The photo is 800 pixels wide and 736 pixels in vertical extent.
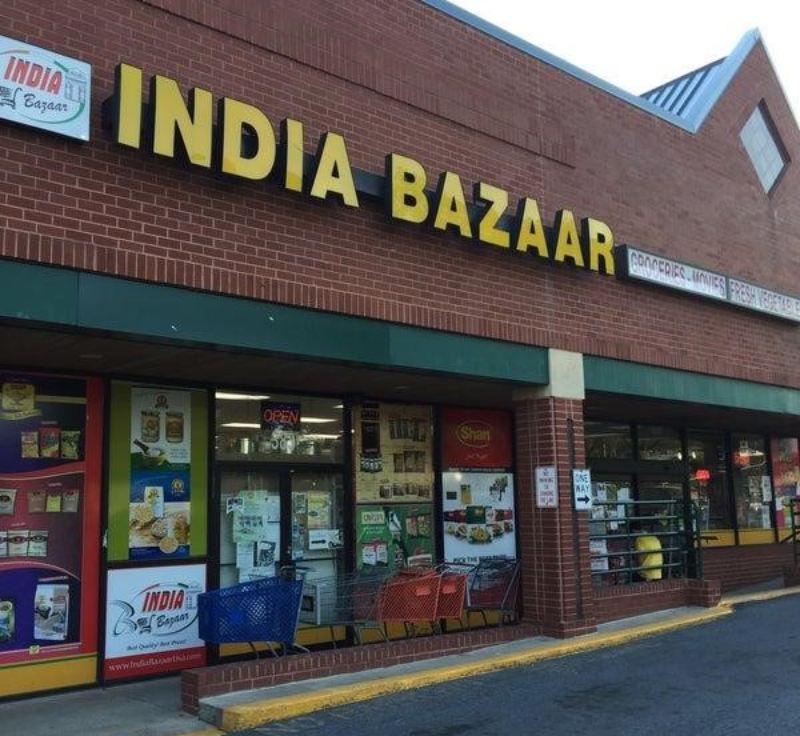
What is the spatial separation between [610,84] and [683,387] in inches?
172

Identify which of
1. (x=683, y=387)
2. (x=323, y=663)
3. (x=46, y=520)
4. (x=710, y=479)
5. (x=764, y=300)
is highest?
Answer: (x=764, y=300)

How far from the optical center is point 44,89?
6621 mm

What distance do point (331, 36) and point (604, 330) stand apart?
5072 mm

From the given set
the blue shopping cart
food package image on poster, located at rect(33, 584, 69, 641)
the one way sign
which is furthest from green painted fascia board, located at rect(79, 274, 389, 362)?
the one way sign

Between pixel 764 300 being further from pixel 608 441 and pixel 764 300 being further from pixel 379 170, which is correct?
pixel 379 170

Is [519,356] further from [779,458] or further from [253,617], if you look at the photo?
[779,458]

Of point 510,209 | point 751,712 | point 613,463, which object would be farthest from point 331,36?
point 613,463

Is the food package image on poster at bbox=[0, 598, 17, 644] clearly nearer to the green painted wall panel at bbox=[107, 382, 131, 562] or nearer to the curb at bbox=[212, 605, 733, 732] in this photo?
the green painted wall panel at bbox=[107, 382, 131, 562]

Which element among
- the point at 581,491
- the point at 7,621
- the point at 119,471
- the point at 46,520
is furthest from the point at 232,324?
the point at 581,491

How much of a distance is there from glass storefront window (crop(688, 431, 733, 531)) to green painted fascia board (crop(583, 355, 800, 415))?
234 centimetres

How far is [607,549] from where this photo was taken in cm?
1354

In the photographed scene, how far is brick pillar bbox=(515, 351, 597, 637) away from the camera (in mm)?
10047

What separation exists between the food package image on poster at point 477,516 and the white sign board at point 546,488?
1.64 metres

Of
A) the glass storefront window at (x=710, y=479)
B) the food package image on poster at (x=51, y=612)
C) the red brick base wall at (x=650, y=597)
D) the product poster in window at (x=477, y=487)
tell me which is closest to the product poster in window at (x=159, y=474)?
the food package image on poster at (x=51, y=612)
